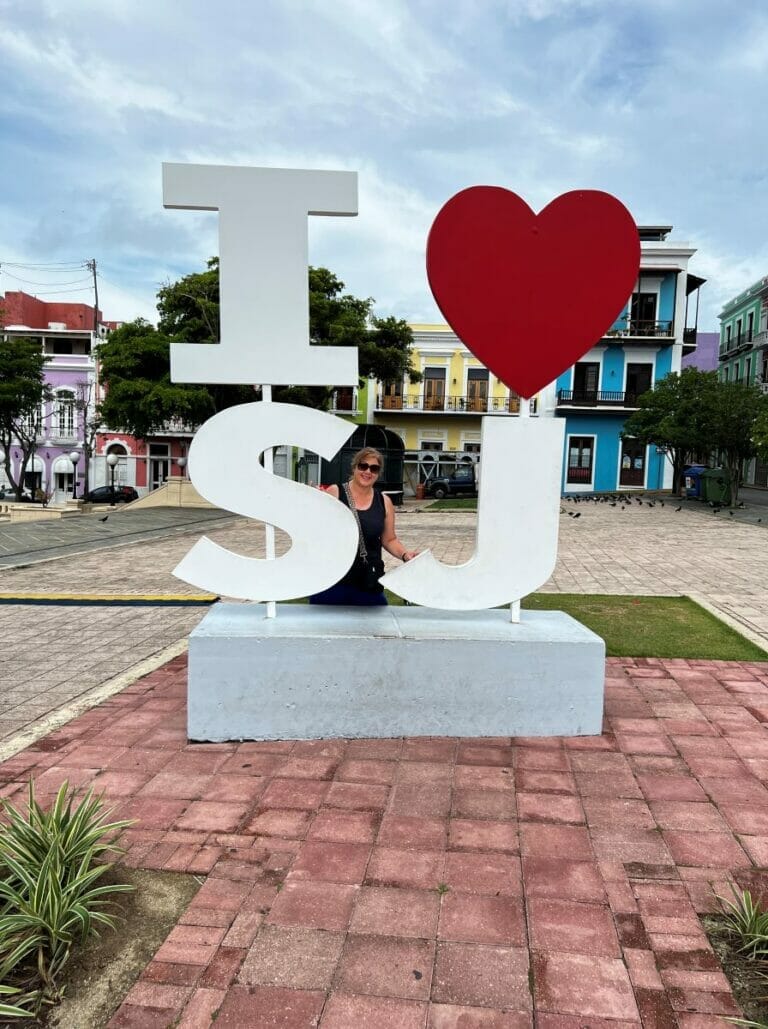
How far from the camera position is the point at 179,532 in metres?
16.2

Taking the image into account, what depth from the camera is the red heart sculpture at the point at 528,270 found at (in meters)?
3.64

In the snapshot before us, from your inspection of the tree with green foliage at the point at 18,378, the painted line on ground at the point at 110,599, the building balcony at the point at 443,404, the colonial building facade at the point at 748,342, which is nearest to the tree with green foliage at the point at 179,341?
the tree with green foliage at the point at 18,378

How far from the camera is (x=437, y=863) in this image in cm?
260

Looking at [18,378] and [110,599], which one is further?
[18,378]

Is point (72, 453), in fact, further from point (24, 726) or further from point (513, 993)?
point (513, 993)

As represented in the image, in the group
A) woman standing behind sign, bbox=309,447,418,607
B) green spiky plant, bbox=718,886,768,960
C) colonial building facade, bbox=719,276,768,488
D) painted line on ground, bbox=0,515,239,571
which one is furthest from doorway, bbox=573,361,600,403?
green spiky plant, bbox=718,886,768,960

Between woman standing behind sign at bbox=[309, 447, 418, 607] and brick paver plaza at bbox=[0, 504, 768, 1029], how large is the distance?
0.96 metres

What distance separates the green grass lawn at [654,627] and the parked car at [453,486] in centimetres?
2051

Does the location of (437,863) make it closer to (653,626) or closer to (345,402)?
(653,626)

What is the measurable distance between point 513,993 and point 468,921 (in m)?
0.31

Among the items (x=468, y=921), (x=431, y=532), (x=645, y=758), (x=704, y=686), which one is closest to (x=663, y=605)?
(x=704, y=686)

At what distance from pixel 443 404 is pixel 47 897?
32350 millimetres

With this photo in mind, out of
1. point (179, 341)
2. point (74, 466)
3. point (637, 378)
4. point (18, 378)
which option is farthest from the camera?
point (74, 466)

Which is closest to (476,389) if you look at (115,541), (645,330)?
(645,330)
